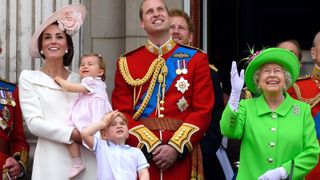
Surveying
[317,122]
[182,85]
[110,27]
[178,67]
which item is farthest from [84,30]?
[317,122]

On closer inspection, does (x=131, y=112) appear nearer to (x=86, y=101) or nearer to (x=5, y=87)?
(x=86, y=101)

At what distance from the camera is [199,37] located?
33.8 feet

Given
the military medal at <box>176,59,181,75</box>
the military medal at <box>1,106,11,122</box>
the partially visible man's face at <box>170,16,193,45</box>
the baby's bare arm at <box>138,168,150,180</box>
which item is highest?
the partially visible man's face at <box>170,16,193,45</box>

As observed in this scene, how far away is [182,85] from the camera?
7.96 metres

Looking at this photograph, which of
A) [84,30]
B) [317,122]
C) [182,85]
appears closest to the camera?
[182,85]

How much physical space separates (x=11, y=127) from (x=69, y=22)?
901mm

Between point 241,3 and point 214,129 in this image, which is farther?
point 241,3

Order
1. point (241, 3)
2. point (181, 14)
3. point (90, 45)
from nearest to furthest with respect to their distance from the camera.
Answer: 1. point (181, 14)
2. point (90, 45)
3. point (241, 3)

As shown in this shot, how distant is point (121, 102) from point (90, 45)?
1883 millimetres

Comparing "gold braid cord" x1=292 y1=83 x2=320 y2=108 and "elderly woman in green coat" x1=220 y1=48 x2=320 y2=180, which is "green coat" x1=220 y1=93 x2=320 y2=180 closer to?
"elderly woman in green coat" x1=220 y1=48 x2=320 y2=180

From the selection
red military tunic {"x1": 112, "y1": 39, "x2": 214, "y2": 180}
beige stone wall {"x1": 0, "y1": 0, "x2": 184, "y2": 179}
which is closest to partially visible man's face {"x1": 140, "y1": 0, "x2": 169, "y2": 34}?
red military tunic {"x1": 112, "y1": 39, "x2": 214, "y2": 180}

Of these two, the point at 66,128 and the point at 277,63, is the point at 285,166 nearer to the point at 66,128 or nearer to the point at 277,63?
the point at 277,63

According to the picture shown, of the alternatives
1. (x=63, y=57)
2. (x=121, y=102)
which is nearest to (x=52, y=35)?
(x=63, y=57)

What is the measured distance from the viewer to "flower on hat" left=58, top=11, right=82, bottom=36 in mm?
8180
